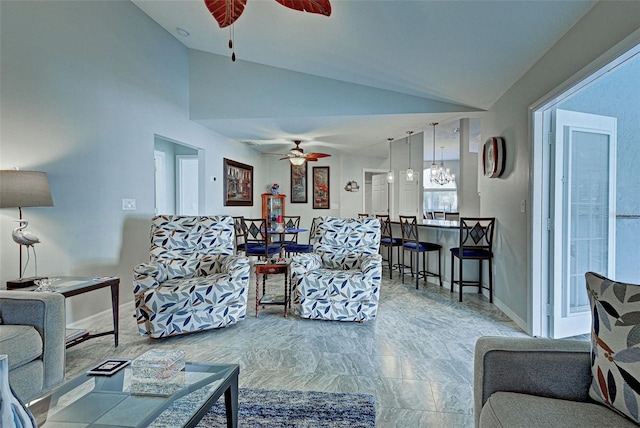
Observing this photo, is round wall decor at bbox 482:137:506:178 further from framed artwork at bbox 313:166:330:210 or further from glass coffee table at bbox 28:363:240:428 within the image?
framed artwork at bbox 313:166:330:210

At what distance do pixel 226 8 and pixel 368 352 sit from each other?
268 centimetres

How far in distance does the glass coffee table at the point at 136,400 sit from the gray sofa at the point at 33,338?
22.0 inches

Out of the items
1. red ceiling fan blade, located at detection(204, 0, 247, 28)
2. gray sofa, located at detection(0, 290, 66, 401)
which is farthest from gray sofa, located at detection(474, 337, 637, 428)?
red ceiling fan blade, located at detection(204, 0, 247, 28)

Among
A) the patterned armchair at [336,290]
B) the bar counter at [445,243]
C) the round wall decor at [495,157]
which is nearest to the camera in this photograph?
the patterned armchair at [336,290]

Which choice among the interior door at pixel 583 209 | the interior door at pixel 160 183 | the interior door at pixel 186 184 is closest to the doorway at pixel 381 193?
the interior door at pixel 186 184

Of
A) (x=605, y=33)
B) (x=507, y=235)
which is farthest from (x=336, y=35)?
(x=507, y=235)

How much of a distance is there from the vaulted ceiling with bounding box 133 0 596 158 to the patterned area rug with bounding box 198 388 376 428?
2.85m

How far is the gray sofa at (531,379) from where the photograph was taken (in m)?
1.06

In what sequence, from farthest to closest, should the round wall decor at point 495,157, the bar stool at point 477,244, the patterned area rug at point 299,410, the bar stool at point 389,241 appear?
1. the bar stool at point 389,241
2. the bar stool at point 477,244
3. the round wall decor at point 495,157
4. the patterned area rug at point 299,410

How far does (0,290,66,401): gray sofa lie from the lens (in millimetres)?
1697

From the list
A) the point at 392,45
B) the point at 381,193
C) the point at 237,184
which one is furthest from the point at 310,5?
the point at 381,193

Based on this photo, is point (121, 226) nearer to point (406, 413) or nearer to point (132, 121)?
point (132, 121)

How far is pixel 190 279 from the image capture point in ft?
10.1

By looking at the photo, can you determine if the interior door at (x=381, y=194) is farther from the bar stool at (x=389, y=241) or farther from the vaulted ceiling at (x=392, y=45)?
the vaulted ceiling at (x=392, y=45)
